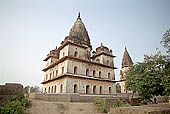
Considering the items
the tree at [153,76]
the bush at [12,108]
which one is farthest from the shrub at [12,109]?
the tree at [153,76]

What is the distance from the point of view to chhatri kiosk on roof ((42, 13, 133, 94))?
74.1 feet

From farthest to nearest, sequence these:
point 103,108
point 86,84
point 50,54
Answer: point 50,54 → point 86,84 → point 103,108

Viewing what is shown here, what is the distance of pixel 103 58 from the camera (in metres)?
28.5

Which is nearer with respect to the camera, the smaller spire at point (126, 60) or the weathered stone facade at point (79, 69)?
the weathered stone facade at point (79, 69)

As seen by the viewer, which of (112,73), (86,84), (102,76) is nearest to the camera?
(86,84)

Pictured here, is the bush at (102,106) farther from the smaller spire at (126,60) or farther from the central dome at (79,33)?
the smaller spire at (126,60)

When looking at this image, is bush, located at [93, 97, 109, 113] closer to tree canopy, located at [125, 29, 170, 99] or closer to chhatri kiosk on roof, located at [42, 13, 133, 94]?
tree canopy, located at [125, 29, 170, 99]

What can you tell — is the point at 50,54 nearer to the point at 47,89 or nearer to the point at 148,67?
the point at 47,89

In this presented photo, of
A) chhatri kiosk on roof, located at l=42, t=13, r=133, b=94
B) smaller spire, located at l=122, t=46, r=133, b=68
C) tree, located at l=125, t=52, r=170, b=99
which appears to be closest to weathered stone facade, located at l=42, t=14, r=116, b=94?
chhatri kiosk on roof, located at l=42, t=13, r=133, b=94

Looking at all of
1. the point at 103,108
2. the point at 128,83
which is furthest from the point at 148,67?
the point at 103,108

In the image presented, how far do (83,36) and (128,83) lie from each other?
16071 mm

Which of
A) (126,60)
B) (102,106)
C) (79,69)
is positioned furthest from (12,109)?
(126,60)

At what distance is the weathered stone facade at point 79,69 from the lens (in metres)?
22.6

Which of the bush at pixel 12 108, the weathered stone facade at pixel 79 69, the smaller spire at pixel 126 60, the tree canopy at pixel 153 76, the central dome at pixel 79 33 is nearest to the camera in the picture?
the bush at pixel 12 108
